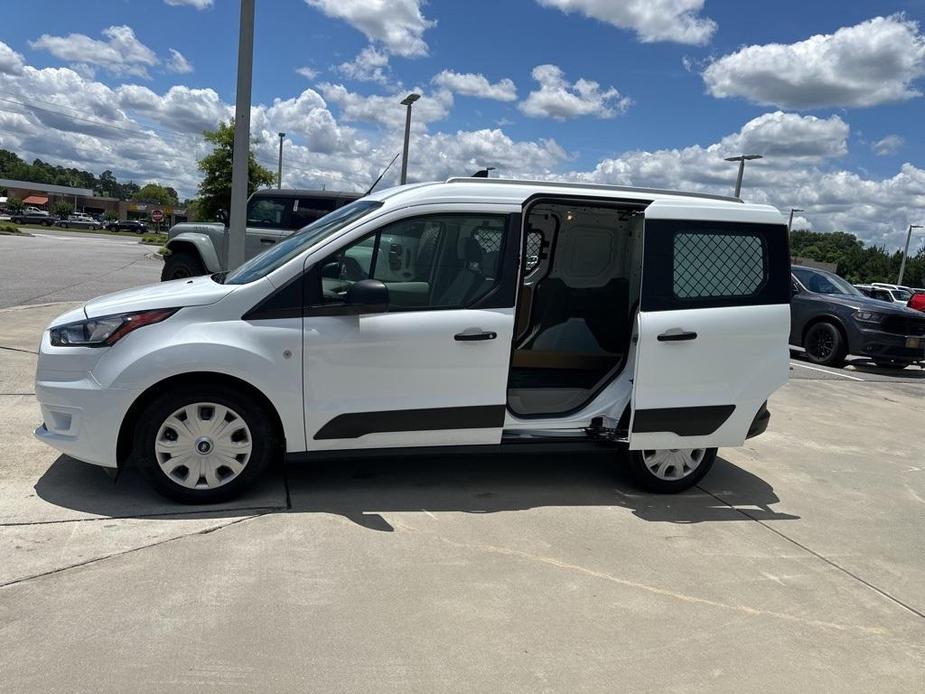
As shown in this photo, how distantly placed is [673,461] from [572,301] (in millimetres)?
1497

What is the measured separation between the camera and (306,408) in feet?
14.0

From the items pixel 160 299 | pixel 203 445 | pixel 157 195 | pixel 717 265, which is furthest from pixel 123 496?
pixel 157 195

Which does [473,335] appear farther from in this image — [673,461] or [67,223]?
[67,223]

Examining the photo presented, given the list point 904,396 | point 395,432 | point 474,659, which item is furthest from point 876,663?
point 904,396

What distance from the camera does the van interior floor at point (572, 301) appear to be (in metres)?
5.63

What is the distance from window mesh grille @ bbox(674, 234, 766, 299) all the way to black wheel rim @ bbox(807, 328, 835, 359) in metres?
9.25

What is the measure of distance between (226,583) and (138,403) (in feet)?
4.10

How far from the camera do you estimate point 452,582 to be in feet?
Result: 11.9

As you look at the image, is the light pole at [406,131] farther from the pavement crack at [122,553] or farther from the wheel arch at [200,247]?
the pavement crack at [122,553]

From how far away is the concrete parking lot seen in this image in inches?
114

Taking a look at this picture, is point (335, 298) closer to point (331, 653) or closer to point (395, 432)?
point (395, 432)

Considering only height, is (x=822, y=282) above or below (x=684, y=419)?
above

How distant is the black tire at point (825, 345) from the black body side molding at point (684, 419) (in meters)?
9.23

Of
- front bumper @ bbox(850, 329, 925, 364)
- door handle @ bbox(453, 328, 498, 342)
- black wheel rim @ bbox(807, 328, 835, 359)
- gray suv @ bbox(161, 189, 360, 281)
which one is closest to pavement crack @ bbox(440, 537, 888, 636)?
door handle @ bbox(453, 328, 498, 342)
